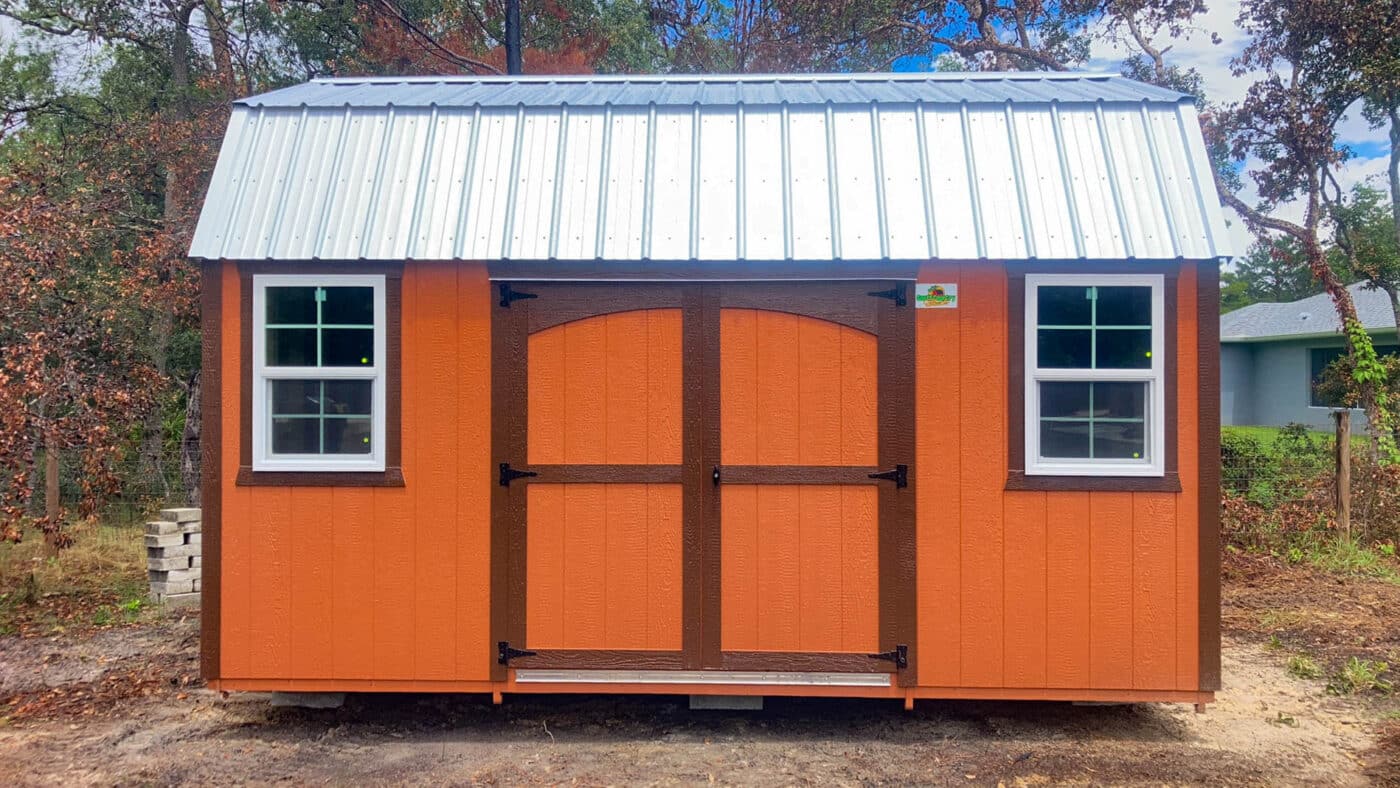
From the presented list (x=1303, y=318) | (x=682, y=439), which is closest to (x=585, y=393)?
(x=682, y=439)

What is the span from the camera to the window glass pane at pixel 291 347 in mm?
4191

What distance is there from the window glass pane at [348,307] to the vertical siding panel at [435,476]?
0.25 meters

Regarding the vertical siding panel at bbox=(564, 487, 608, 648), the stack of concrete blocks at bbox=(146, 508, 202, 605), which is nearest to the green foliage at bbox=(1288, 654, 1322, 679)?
the vertical siding panel at bbox=(564, 487, 608, 648)

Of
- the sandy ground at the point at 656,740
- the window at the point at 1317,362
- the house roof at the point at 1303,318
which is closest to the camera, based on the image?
the sandy ground at the point at 656,740

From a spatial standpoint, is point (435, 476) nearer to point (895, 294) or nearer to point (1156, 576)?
point (895, 294)

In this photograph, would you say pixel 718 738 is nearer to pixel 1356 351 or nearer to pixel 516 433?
pixel 516 433

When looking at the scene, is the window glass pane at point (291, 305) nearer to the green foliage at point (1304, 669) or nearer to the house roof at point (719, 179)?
the house roof at point (719, 179)

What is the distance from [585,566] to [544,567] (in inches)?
7.9

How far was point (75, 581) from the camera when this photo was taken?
23.3 ft

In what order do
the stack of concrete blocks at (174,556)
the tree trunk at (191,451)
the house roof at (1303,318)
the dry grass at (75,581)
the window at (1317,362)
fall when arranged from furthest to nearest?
the window at (1317,362) → the house roof at (1303,318) → the tree trunk at (191,451) → the stack of concrete blocks at (174,556) → the dry grass at (75,581)

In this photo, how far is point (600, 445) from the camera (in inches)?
165

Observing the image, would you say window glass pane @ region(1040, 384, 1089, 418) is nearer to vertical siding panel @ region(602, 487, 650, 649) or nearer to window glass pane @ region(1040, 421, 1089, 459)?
window glass pane @ region(1040, 421, 1089, 459)

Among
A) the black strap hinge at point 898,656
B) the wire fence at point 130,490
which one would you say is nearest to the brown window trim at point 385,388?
the black strap hinge at point 898,656

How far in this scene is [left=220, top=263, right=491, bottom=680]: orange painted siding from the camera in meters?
4.17
